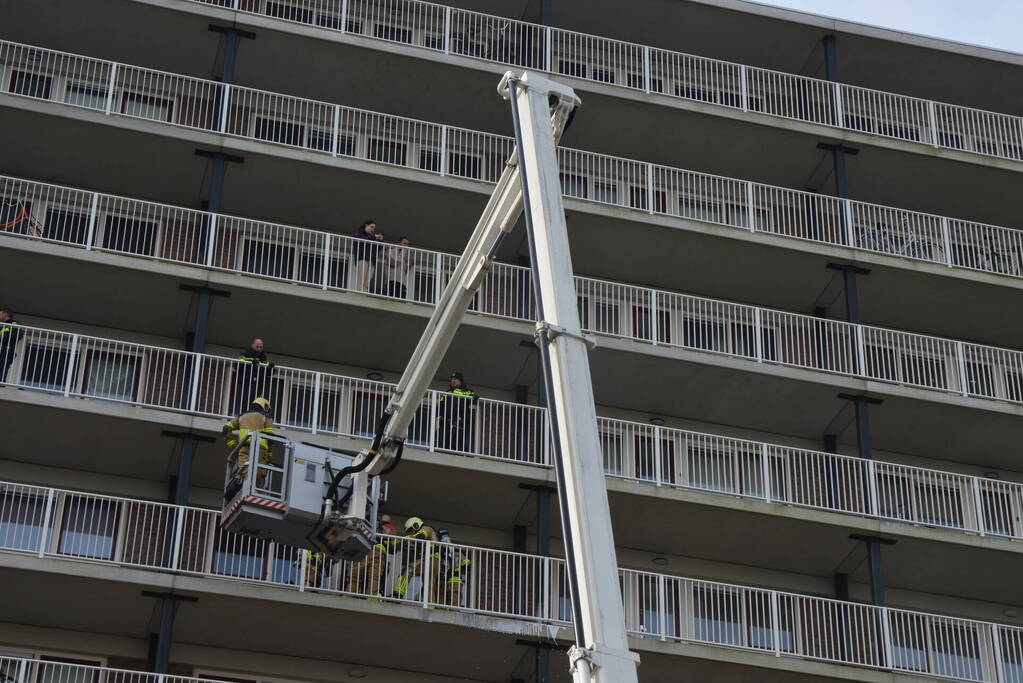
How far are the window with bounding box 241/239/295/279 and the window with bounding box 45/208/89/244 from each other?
297cm

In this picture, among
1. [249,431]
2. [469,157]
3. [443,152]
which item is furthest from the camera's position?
[469,157]

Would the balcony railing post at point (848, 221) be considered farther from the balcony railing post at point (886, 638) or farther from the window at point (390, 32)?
the window at point (390, 32)

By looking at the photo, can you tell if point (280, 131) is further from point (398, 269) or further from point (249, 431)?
point (249, 431)

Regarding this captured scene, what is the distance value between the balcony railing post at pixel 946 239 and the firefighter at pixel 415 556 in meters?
12.3

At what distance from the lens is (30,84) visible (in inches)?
1278

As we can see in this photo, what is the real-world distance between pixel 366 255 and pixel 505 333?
2.88 meters

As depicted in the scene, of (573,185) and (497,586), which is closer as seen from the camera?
(497,586)

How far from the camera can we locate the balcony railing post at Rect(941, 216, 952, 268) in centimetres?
3341

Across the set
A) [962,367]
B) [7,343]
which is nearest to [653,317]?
[962,367]

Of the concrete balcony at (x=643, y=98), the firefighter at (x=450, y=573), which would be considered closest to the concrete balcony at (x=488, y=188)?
the concrete balcony at (x=643, y=98)

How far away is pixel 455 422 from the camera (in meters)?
28.6

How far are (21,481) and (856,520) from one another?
46.8ft

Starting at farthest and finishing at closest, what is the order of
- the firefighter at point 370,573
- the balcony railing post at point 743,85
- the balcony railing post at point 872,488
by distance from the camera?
the balcony railing post at point 743,85 → the balcony railing post at point 872,488 → the firefighter at point 370,573

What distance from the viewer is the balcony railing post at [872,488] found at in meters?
29.8
